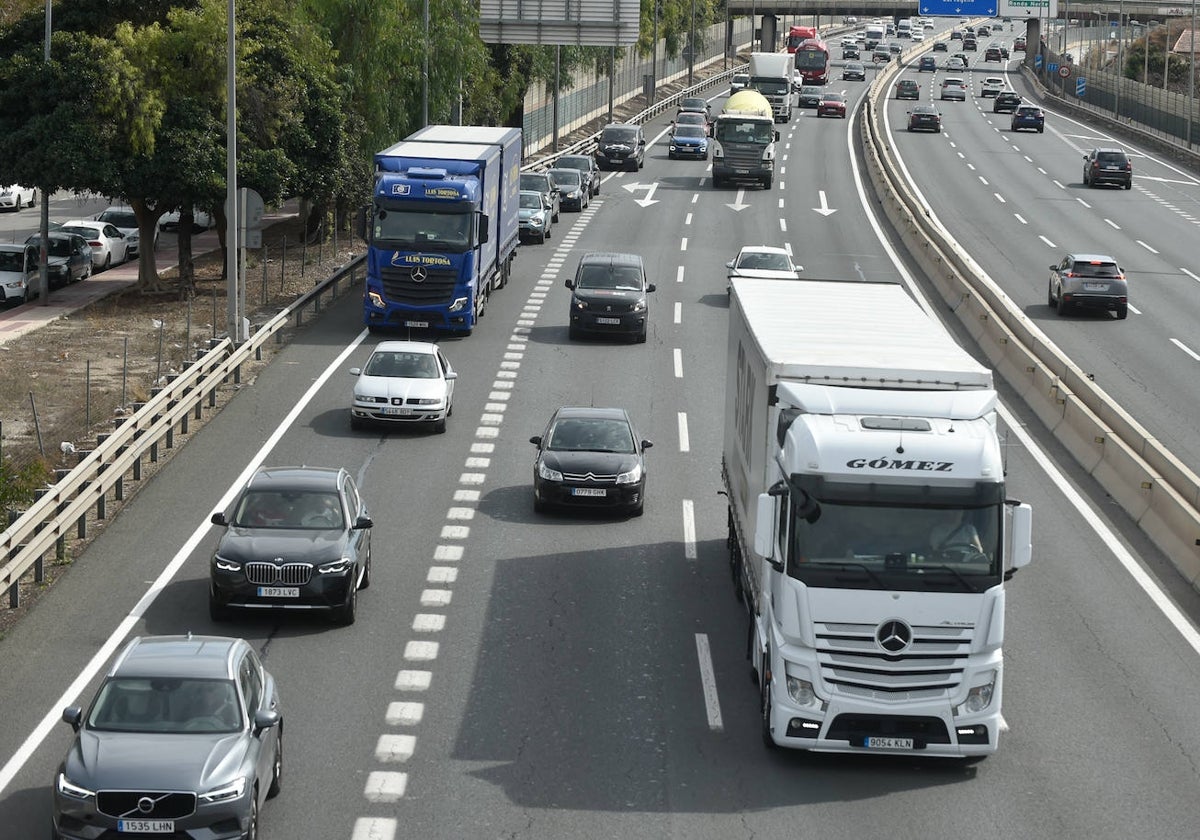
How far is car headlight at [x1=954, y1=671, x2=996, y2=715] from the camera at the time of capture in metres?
15.8

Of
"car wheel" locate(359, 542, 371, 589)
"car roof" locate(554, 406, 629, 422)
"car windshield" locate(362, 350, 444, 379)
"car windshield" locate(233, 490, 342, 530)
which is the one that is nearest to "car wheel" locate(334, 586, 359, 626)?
"car windshield" locate(233, 490, 342, 530)

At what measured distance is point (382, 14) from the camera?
2136 inches

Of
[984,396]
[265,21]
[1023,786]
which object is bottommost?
[1023,786]

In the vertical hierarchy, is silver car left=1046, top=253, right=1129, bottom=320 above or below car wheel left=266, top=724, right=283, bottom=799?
above

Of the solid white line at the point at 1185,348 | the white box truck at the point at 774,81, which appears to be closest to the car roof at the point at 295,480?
the solid white line at the point at 1185,348

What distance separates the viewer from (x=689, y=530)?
25.0 meters

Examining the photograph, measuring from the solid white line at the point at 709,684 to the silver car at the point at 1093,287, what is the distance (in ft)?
85.6

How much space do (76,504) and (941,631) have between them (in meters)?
12.3

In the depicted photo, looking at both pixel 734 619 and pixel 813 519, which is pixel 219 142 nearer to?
pixel 734 619

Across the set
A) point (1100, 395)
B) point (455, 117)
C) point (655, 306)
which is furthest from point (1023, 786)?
point (455, 117)

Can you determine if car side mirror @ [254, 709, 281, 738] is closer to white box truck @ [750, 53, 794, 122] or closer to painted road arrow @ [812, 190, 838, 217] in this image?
painted road arrow @ [812, 190, 838, 217]

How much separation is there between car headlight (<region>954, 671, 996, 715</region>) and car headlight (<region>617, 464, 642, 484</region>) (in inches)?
389

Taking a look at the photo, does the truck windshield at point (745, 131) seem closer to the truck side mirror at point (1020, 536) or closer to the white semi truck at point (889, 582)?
the white semi truck at point (889, 582)

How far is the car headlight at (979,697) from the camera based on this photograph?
52.0ft
